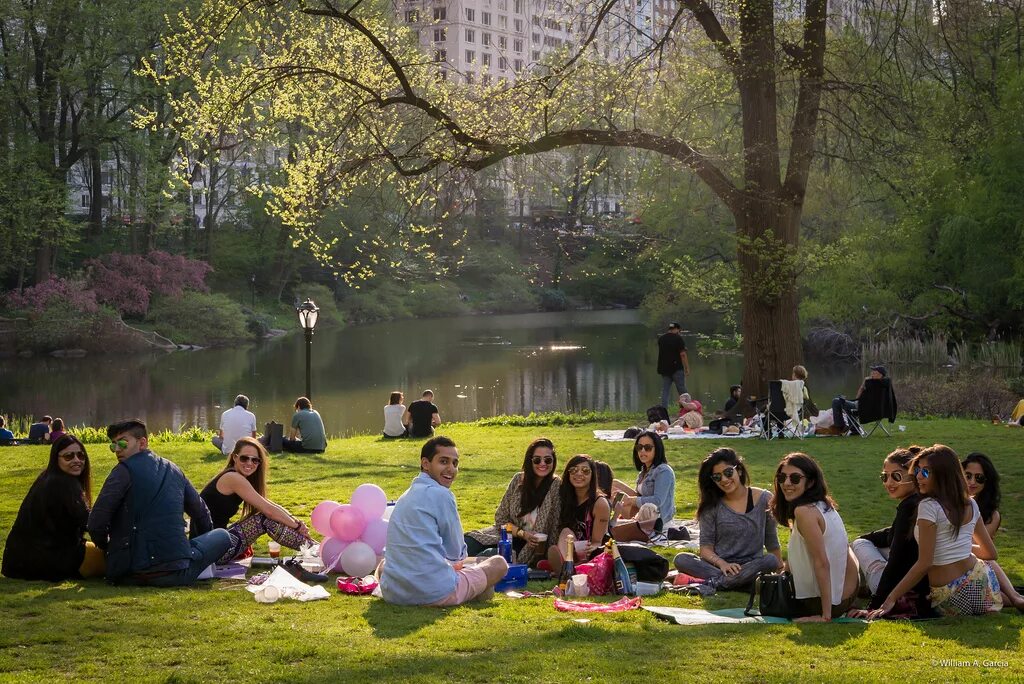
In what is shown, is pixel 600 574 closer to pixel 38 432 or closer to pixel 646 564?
pixel 646 564

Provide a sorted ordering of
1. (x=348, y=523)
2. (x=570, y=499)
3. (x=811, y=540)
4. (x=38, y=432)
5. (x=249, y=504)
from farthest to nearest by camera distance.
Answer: (x=38, y=432)
(x=249, y=504)
(x=570, y=499)
(x=348, y=523)
(x=811, y=540)

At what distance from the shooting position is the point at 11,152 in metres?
44.2

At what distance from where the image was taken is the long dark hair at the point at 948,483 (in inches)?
276

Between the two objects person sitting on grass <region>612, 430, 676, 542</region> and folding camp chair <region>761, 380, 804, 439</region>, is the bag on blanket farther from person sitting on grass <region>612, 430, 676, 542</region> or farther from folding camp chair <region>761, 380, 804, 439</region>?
folding camp chair <region>761, 380, 804, 439</region>

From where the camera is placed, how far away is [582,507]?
9.02m

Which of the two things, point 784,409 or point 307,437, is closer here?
point 307,437

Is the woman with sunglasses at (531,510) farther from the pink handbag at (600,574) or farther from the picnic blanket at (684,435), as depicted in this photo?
the picnic blanket at (684,435)

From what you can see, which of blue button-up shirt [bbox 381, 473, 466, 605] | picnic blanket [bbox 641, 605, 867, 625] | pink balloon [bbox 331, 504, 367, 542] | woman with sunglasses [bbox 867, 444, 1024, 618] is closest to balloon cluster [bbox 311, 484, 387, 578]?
pink balloon [bbox 331, 504, 367, 542]

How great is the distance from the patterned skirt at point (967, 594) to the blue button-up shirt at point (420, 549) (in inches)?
119

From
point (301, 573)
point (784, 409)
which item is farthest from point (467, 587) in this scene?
point (784, 409)

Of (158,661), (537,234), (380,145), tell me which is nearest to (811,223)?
(380,145)

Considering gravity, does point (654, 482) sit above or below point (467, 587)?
above

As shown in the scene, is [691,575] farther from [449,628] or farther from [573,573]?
[449,628]

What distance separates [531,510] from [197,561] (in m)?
2.53
